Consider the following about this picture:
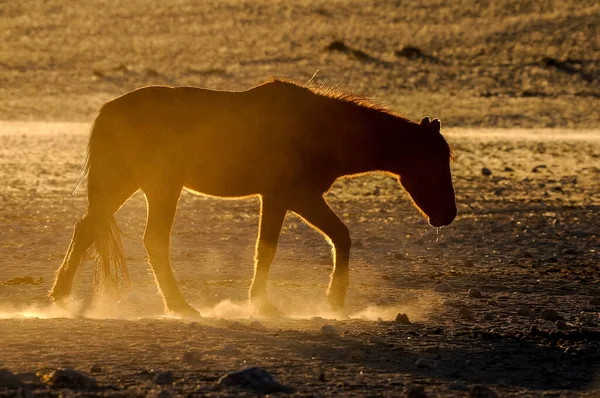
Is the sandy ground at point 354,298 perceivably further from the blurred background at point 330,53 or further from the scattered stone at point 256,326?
the blurred background at point 330,53

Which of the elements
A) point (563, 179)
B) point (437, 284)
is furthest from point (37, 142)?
point (437, 284)

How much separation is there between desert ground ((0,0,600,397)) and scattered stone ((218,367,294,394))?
25mm

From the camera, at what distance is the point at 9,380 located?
→ 6.45 metres

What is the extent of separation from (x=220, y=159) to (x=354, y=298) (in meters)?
1.85

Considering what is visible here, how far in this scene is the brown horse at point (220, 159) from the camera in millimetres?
9281

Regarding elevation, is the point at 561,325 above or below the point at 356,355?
above

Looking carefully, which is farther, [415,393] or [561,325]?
[561,325]

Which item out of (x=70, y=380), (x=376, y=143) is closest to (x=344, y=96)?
(x=376, y=143)

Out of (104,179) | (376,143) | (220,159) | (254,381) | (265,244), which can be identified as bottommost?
(254,381)

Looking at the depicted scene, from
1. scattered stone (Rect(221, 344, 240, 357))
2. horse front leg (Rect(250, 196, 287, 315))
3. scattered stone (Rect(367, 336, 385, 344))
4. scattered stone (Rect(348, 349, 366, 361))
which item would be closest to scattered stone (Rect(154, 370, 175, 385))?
scattered stone (Rect(221, 344, 240, 357))

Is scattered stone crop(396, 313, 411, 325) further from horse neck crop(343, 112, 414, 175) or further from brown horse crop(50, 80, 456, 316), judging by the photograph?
horse neck crop(343, 112, 414, 175)

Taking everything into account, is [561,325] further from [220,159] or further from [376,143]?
[220,159]

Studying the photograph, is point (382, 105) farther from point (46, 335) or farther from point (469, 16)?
point (469, 16)

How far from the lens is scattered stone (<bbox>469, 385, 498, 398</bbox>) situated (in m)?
6.48
